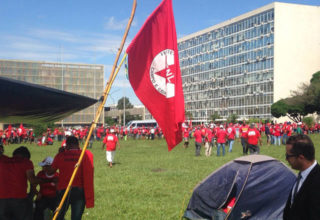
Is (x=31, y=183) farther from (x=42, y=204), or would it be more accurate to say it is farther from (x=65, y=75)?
(x=65, y=75)

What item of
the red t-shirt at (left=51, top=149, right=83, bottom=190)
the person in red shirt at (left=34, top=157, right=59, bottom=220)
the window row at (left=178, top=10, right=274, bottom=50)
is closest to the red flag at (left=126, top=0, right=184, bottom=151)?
the red t-shirt at (left=51, top=149, right=83, bottom=190)

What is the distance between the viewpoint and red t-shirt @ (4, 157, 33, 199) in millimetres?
5828

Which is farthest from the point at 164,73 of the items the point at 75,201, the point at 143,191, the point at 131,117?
the point at 131,117

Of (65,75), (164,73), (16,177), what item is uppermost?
(65,75)

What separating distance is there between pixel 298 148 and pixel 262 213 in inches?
194

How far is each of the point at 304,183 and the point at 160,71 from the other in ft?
10.5

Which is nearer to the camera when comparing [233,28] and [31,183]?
[31,183]

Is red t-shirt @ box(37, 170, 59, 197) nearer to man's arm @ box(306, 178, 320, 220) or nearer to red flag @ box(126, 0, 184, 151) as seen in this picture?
red flag @ box(126, 0, 184, 151)

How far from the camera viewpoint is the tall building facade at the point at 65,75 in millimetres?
71938

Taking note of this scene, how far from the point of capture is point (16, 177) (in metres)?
5.88

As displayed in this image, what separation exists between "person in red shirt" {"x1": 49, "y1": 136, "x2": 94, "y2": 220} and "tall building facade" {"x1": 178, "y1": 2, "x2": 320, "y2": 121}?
81696 mm

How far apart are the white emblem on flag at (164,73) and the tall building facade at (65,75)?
64588 mm

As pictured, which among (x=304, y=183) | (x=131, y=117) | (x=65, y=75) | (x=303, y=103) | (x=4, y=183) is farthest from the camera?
(x=131, y=117)

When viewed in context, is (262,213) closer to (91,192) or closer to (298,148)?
(91,192)
